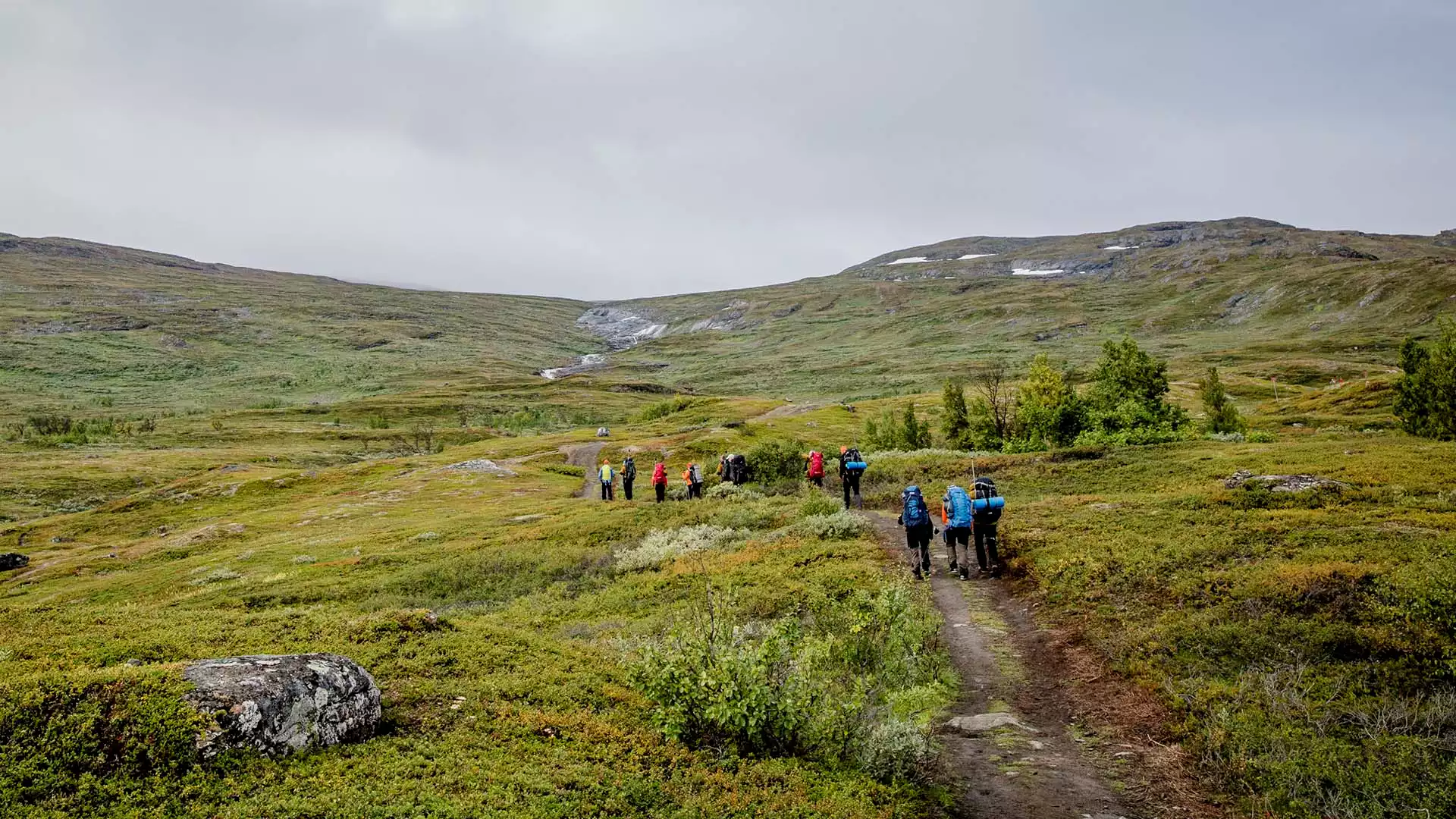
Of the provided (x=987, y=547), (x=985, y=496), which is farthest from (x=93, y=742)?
(x=987, y=547)

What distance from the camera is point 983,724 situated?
11930 millimetres

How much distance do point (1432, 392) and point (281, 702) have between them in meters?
57.4

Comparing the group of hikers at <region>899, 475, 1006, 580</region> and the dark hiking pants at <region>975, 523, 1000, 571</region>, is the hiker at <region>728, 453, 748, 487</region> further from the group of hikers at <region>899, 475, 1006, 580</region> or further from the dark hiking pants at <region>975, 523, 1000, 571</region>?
the dark hiking pants at <region>975, 523, 1000, 571</region>

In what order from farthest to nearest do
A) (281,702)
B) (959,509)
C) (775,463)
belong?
1. (775,463)
2. (959,509)
3. (281,702)

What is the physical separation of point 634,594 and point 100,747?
1503cm

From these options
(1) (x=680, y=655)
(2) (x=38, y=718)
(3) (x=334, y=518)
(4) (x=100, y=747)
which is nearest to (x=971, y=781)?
(1) (x=680, y=655)

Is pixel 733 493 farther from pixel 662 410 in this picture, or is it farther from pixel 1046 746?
pixel 662 410

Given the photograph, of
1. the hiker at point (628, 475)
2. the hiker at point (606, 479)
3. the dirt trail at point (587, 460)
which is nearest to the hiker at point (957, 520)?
the hiker at point (628, 475)

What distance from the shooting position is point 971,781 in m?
10.0

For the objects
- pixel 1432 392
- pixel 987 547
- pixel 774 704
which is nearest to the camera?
pixel 774 704

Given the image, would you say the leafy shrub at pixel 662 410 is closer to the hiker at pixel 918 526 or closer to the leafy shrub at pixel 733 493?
the leafy shrub at pixel 733 493

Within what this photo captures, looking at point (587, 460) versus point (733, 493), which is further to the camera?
point (587, 460)

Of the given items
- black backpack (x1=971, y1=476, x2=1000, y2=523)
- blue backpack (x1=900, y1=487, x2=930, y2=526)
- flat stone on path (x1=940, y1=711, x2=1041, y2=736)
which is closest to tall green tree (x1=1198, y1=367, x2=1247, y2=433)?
black backpack (x1=971, y1=476, x2=1000, y2=523)

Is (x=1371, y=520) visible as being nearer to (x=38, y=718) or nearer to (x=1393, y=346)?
(x=38, y=718)
